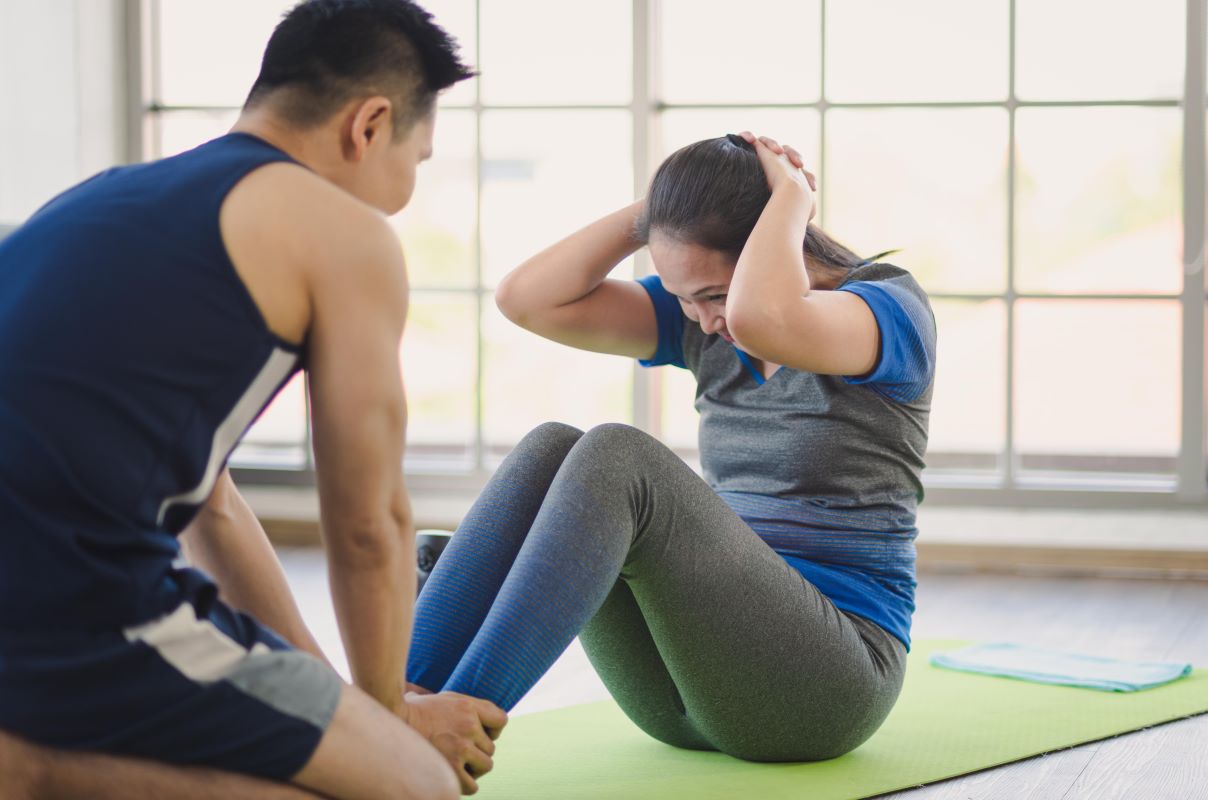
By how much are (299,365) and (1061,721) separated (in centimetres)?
153

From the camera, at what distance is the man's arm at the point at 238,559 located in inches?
67.2

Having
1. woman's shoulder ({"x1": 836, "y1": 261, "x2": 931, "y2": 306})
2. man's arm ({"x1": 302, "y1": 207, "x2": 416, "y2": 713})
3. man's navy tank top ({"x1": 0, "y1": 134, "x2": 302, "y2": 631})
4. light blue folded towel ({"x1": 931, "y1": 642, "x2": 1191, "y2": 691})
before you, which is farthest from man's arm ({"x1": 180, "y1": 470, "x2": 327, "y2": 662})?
light blue folded towel ({"x1": 931, "y1": 642, "x2": 1191, "y2": 691})

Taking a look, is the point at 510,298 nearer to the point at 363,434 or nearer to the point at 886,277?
the point at 886,277

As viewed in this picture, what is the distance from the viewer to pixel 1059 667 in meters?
2.73

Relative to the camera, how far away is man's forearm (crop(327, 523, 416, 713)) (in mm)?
1403

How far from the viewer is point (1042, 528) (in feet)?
13.0

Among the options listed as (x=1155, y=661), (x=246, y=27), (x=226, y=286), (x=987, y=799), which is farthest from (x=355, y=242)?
(x=246, y=27)

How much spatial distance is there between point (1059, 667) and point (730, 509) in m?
1.22

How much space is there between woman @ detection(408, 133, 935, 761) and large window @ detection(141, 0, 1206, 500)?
209 centimetres

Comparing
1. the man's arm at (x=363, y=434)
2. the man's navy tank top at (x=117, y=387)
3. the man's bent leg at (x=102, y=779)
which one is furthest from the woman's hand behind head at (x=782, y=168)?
the man's bent leg at (x=102, y=779)

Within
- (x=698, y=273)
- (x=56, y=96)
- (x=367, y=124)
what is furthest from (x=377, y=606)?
(x=56, y=96)

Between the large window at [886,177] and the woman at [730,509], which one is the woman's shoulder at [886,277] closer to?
the woman at [730,509]

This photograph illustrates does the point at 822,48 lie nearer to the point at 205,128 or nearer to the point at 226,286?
the point at 205,128

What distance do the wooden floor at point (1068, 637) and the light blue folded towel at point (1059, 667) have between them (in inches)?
7.7
